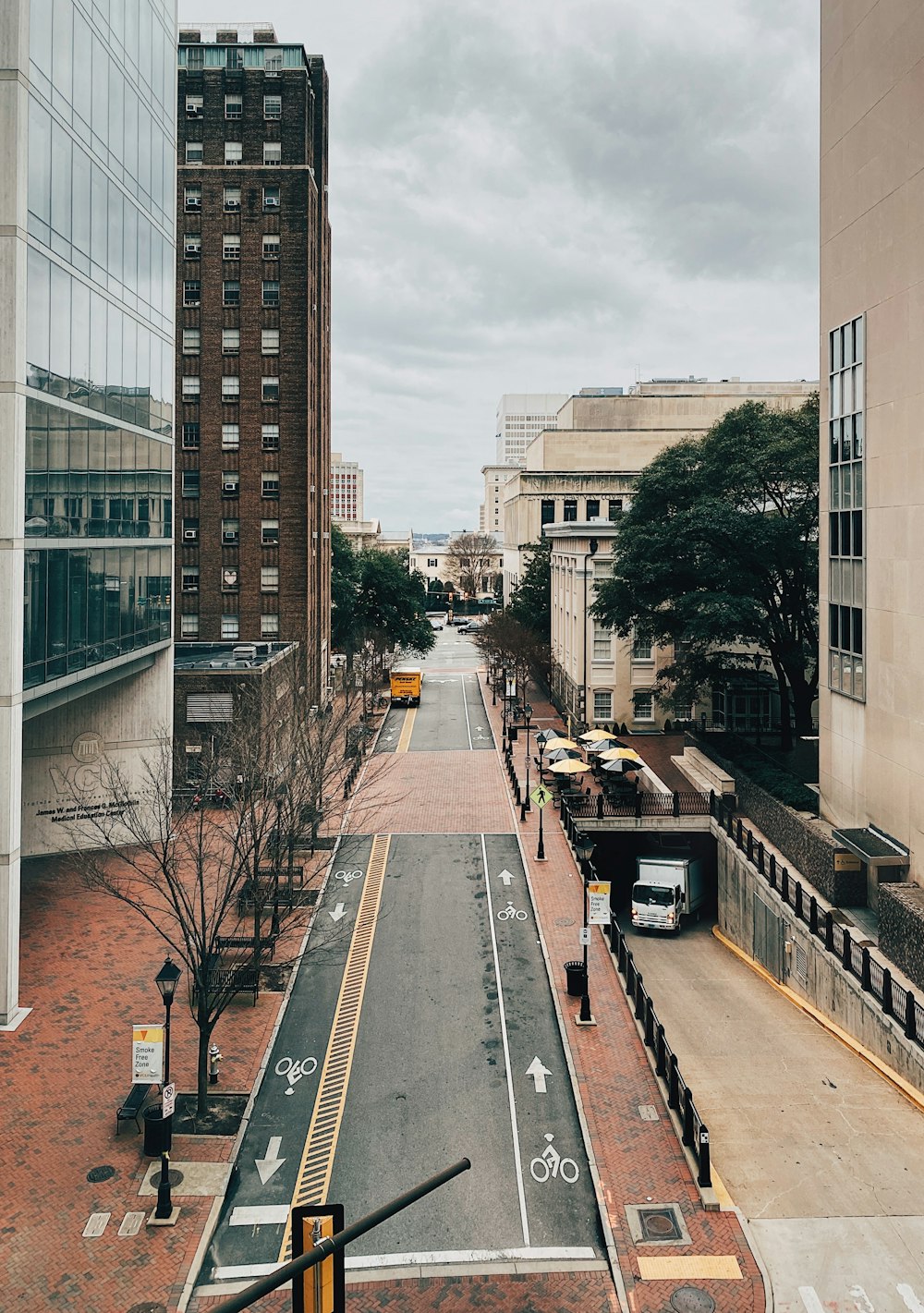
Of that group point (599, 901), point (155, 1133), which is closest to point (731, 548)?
point (599, 901)

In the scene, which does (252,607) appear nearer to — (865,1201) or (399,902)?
(399,902)

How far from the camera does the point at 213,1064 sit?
19.7 meters

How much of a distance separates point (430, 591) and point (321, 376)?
11216 centimetres

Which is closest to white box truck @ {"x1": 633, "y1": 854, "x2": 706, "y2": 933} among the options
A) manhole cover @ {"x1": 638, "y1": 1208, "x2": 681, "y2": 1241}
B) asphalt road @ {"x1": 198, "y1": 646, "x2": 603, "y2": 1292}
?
asphalt road @ {"x1": 198, "y1": 646, "x2": 603, "y2": 1292}

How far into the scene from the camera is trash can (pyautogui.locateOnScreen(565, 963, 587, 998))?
23219 millimetres

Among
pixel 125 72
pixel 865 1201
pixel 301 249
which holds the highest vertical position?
pixel 301 249

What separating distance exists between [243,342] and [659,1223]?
5163cm

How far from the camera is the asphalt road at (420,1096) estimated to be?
49.3 ft

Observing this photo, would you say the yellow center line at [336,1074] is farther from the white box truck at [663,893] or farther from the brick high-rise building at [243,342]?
the brick high-rise building at [243,342]

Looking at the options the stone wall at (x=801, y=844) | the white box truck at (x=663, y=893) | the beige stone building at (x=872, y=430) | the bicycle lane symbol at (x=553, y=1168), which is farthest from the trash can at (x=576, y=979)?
the white box truck at (x=663, y=893)

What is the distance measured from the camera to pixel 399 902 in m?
30.0

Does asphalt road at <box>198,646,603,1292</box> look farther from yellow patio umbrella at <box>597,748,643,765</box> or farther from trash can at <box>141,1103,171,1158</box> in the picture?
yellow patio umbrella at <box>597,748,643,765</box>

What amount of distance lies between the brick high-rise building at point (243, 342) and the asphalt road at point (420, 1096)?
29.8 meters

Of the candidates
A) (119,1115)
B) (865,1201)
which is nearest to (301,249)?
(119,1115)
